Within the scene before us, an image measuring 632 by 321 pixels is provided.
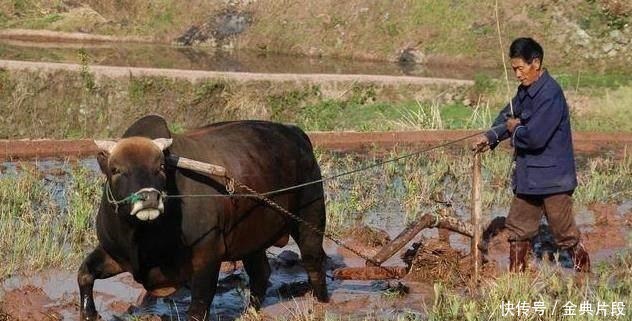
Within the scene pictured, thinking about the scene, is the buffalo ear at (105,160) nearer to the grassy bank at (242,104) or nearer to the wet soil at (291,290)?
the wet soil at (291,290)

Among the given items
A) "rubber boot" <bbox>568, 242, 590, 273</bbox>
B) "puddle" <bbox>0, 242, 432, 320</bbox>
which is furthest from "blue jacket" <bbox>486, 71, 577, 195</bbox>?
"puddle" <bbox>0, 242, 432, 320</bbox>

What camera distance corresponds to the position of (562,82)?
17812 mm

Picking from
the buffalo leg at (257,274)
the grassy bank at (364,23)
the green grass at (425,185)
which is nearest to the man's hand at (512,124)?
the buffalo leg at (257,274)

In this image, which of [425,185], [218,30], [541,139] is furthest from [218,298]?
[218,30]

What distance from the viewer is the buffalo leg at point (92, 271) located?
5.41 m

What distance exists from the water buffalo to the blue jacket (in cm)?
143

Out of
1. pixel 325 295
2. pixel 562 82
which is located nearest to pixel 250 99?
Result: pixel 562 82

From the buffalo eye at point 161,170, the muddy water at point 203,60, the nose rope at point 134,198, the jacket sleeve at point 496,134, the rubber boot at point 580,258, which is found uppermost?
the jacket sleeve at point 496,134

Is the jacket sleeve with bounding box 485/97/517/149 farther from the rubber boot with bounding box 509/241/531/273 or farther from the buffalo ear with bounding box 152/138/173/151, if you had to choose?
the buffalo ear with bounding box 152/138/173/151

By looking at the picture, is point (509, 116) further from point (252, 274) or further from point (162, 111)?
point (162, 111)

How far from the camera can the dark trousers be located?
646cm

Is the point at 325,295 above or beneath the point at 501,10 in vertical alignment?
beneath

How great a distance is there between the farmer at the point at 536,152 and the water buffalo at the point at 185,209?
52.4 inches

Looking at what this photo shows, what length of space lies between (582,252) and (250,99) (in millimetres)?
9860
